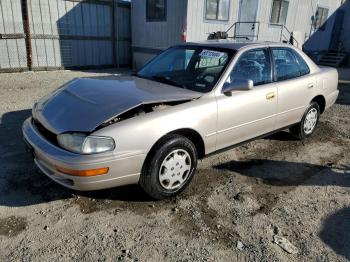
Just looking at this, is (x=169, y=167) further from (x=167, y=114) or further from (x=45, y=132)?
(x=45, y=132)

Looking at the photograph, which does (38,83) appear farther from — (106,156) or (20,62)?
(106,156)

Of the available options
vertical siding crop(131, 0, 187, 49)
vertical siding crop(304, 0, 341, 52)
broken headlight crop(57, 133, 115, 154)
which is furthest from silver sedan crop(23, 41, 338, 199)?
vertical siding crop(304, 0, 341, 52)

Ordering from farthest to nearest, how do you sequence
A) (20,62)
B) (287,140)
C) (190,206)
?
(20,62) < (287,140) < (190,206)

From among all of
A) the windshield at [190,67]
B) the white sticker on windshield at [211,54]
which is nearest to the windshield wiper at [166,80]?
the windshield at [190,67]

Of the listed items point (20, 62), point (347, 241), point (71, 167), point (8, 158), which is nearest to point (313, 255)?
point (347, 241)

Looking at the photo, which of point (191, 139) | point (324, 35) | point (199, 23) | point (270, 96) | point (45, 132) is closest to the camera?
point (45, 132)

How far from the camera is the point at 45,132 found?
11.0 ft

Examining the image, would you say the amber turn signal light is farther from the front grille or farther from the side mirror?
the side mirror

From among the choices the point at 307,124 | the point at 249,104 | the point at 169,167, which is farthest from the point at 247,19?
the point at 169,167

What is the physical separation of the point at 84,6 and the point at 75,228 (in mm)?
10496

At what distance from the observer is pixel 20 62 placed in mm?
10797

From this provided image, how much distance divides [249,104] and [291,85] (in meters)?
1.02

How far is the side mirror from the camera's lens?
3.71 metres

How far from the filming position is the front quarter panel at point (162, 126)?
9.86 feet
